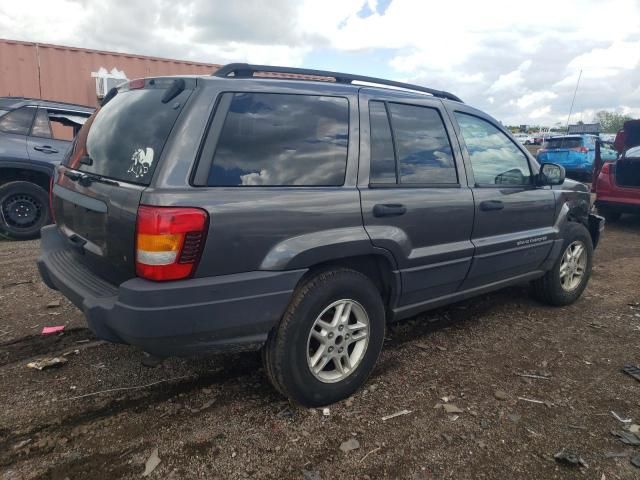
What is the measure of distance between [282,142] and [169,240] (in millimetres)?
789

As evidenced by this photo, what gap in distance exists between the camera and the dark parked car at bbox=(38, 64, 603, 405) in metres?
2.16

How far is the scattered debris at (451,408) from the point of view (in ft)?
8.91

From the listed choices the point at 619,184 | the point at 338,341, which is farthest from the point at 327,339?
the point at 619,184

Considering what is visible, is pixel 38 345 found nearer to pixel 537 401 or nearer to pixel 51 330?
pixel 51 330

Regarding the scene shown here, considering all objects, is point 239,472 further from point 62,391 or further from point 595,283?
point 595,283

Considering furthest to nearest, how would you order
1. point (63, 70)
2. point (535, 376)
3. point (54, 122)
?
point (63, 70) → point (54, 122) → point (535, 376)

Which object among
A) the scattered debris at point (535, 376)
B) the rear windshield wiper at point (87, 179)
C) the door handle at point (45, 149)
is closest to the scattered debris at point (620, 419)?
the scattered debris at point (535, 376)

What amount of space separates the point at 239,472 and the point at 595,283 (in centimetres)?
463

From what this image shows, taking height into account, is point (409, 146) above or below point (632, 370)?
above

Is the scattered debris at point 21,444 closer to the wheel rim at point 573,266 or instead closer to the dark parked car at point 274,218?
the dark parked car at point 274,218

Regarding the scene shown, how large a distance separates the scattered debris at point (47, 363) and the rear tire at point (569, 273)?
3936mm

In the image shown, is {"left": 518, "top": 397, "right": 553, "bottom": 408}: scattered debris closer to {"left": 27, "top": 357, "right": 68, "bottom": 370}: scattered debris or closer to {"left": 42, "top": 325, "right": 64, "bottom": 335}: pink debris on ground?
{"left": 27, "top": 357, "right": 68, "bottom": 370}: scattered debris

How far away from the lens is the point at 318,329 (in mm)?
2631

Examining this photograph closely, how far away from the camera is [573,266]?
4461 mm
